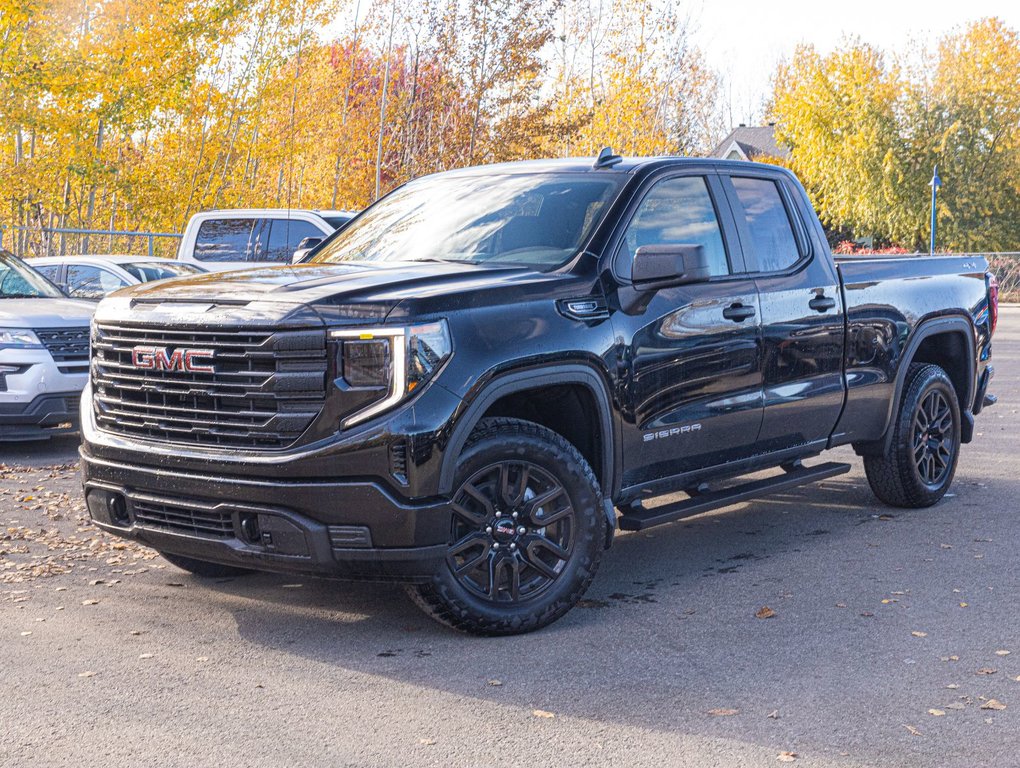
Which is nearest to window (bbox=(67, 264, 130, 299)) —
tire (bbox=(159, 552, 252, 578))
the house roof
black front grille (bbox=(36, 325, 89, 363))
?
black front grille (bbox=(36, 325, 89, 363))

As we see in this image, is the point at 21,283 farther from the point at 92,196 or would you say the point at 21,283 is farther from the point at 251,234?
the point at 92,196

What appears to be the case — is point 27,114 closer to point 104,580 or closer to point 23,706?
point 104,580

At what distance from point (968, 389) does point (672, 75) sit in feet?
79.1

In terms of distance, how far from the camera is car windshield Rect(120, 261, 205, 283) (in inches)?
571

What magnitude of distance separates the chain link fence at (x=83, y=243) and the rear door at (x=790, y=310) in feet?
58.6

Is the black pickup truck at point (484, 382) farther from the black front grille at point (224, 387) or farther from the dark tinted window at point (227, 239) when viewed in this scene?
the dark tinted window at point (227, 239)

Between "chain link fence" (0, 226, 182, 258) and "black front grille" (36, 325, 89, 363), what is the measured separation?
519 inches

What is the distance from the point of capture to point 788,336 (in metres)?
6.60

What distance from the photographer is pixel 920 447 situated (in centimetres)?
789

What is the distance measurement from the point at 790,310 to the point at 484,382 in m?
2.31

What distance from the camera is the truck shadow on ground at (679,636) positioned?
445cm

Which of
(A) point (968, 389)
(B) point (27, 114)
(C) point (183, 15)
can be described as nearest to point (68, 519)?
(A) point (968, 389)

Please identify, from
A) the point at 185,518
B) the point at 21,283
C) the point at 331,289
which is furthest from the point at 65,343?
the point at 331,289

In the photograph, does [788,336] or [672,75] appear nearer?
[788,336]
